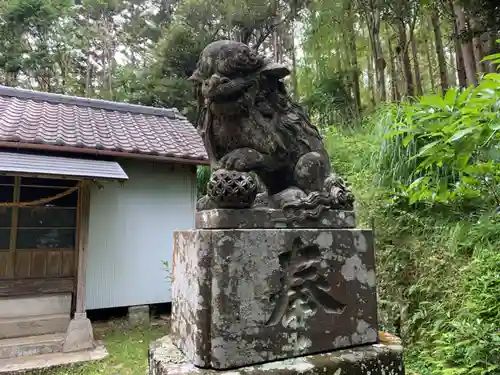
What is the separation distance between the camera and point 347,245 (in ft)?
5.42

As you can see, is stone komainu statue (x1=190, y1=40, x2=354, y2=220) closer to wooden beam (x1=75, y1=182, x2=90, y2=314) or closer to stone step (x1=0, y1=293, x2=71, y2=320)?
wooden beam (x1=75, y1=182, x2=90, y2=314)

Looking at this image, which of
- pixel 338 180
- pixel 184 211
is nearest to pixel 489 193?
pixel 338 180

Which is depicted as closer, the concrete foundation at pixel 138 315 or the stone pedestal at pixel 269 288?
the stone pedestal at pixel 269 288

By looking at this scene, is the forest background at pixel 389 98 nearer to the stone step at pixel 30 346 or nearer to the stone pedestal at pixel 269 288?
the stone pedestal at pixel 269 288

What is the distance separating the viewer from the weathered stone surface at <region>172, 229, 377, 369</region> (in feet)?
4.54

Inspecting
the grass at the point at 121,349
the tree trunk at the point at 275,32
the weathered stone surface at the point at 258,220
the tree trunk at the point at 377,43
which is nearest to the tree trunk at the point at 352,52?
the tree trunk at the point at 377,43

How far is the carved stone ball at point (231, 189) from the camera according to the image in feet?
4.81

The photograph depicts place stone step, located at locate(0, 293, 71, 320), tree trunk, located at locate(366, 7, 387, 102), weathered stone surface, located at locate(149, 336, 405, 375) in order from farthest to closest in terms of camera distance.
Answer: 1. tree trunk, located at locate(366, 7, 387, 102)
2. stone step, located at locate(0, 293, 71, 320)
3. weathered stone surface, located at locate(149, 336, 405, 375)

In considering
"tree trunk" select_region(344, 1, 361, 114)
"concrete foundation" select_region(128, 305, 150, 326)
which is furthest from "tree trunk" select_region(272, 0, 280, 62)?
"concrete foundation" select_region(128, 305, 150, 326)

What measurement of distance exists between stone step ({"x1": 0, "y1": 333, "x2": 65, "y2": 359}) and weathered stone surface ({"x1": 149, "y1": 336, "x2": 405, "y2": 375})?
12.2 feet

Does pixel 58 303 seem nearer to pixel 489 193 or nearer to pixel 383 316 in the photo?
pixel 383 316

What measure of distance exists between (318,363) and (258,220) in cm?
64

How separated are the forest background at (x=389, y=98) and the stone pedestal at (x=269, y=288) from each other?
0.67 m

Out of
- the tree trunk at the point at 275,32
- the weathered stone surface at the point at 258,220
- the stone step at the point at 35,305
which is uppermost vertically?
the tree trunk at the point at 275,32
